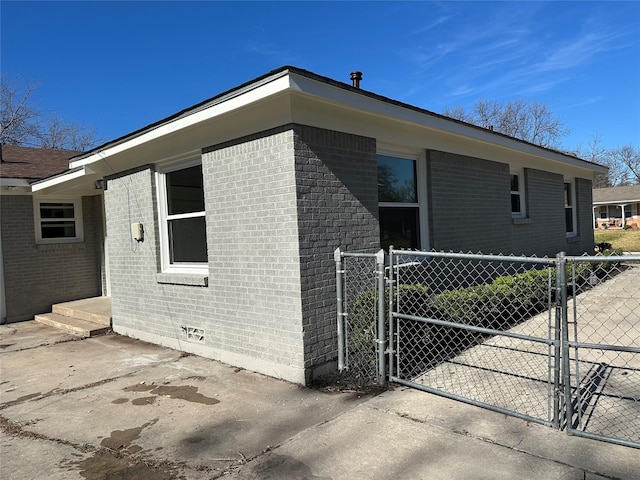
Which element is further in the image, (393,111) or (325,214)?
(393,111)

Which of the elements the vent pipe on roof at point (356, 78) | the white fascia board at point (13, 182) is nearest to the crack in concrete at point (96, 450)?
the vent pipe on roof at point (356, 78)

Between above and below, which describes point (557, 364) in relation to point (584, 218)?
below

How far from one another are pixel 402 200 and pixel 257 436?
157 inches

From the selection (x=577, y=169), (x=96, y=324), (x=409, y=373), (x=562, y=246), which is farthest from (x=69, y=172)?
(x=577, y=169)

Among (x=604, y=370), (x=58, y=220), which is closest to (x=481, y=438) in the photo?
(x=604, y=370)

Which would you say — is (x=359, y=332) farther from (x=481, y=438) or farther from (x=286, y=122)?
(x=286, y=122)

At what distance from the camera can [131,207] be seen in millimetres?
7172

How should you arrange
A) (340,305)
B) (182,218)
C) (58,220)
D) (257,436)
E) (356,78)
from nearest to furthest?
1. (257,436)
2. (340,305)
3. (356,78)
4. (182,218)
5. (58,220)

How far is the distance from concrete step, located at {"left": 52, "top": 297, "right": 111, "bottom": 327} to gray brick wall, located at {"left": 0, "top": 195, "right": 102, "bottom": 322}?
0.41 meters

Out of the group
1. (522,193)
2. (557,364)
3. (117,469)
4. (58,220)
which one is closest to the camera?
(117,469)

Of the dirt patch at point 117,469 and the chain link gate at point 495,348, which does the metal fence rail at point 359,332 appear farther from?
the dirt patch at point 117,469

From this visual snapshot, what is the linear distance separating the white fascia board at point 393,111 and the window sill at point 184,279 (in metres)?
2.81

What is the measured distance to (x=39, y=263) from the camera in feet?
31.4

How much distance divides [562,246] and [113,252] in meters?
10.6
